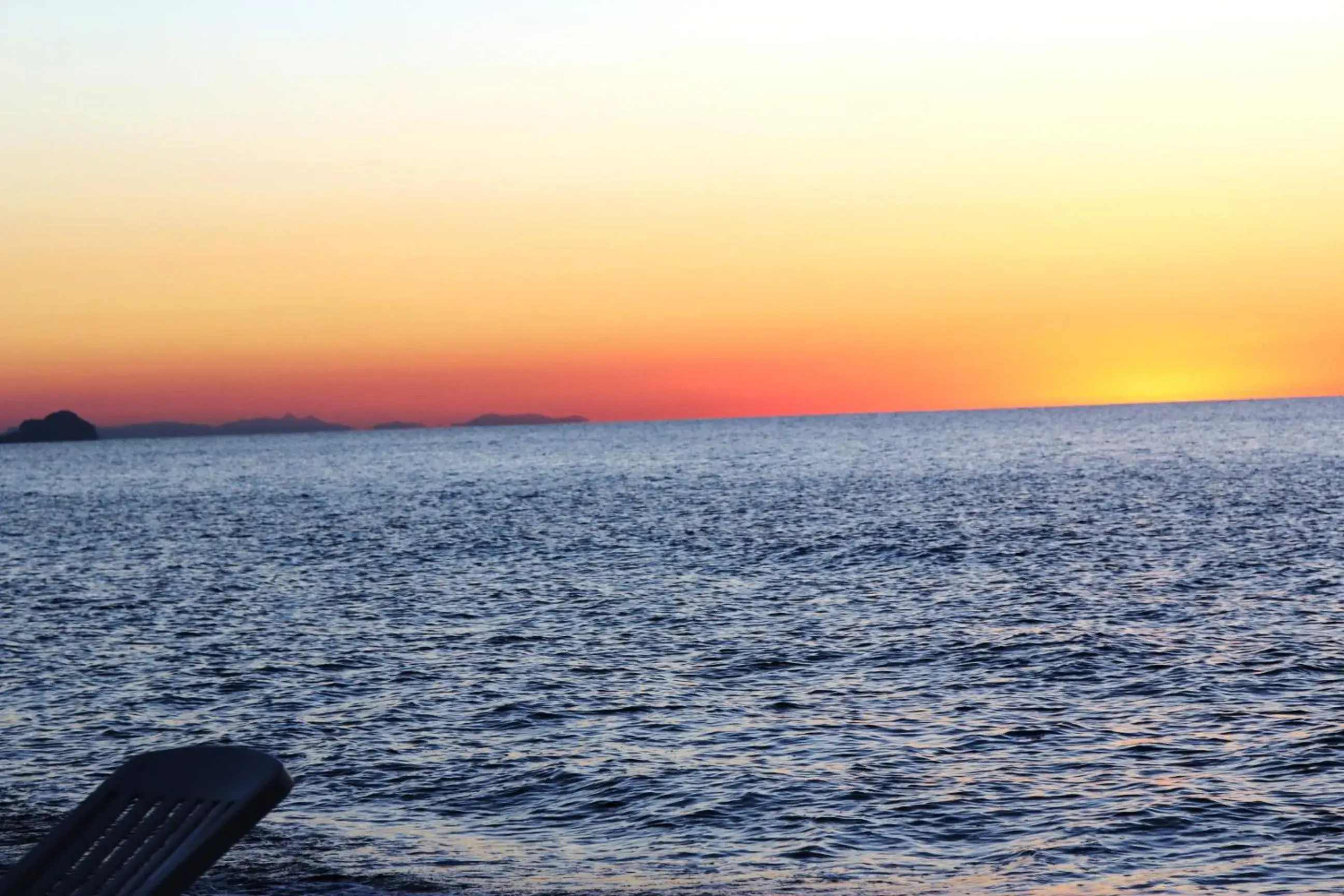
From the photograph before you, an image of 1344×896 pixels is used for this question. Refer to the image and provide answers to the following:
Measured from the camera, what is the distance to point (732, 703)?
1018 inches

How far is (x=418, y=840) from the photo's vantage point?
57.4ft

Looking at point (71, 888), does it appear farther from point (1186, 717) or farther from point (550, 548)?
point (550, 548)

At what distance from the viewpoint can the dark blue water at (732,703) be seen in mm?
16562

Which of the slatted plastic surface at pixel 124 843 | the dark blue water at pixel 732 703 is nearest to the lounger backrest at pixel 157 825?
the slatted plastic surface at pixel 124 843

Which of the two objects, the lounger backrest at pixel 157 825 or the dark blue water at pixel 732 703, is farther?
the dark blue water at pixel 732 703

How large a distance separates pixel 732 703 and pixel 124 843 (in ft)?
58.9

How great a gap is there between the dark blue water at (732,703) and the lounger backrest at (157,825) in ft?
21.5

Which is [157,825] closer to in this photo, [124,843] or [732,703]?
[124,843]

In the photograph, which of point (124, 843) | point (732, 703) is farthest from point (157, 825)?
point (732, 703)

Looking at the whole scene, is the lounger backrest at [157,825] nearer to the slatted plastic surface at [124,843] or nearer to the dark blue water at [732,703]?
the slatted plastic surface at [124,843]

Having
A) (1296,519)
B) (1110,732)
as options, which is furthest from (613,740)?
(1296,519)

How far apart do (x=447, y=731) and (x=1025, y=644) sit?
14.6 m

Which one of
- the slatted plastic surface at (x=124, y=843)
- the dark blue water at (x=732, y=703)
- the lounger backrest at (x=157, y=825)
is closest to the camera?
the lounger backrest at (x=157, y=825)

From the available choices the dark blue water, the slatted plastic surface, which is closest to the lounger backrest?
the slatted plastic surface
